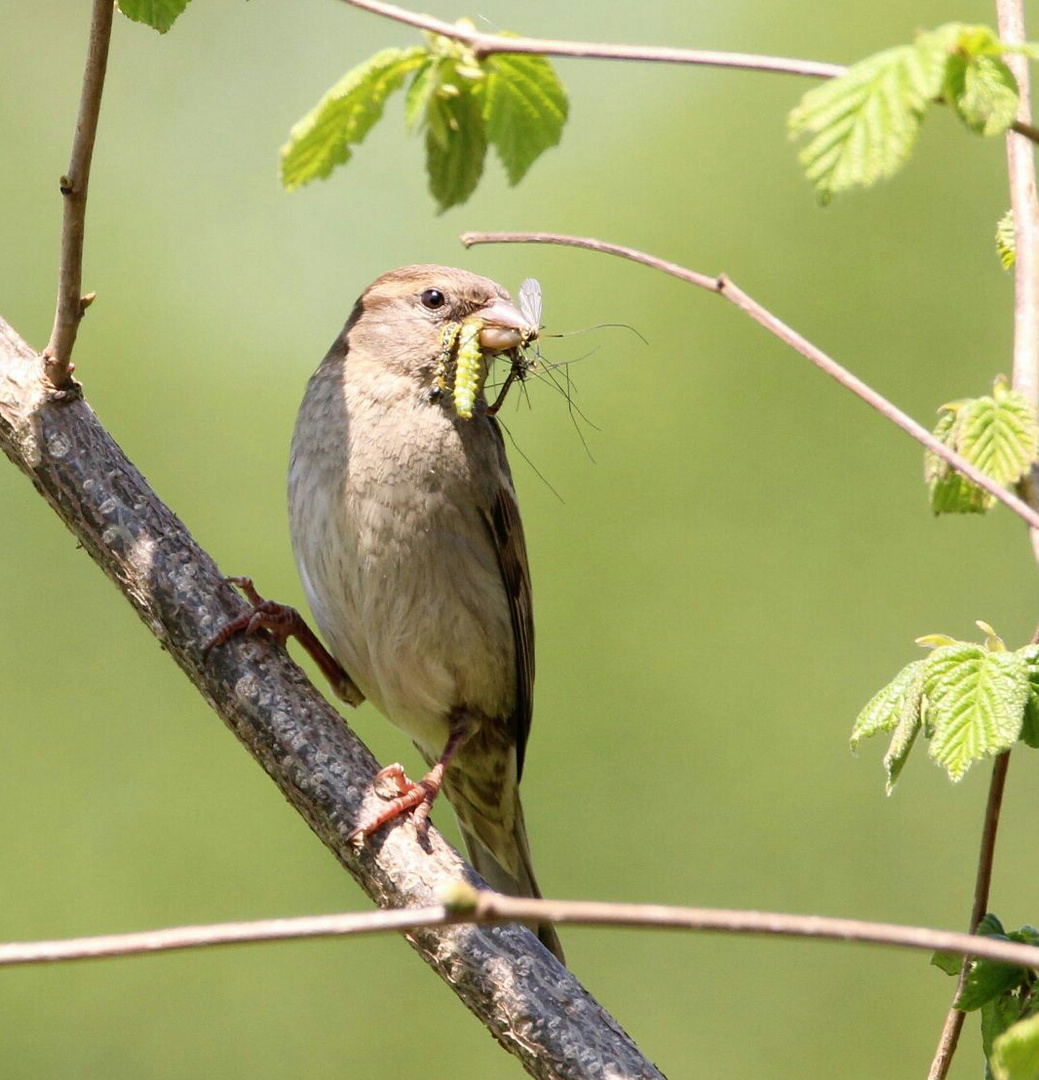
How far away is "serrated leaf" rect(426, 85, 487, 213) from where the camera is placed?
2.36 m

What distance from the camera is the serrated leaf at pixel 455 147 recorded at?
2357 mm

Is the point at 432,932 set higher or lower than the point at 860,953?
lower

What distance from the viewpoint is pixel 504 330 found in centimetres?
441

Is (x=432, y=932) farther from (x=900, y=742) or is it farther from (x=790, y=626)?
(x=790, y=626)

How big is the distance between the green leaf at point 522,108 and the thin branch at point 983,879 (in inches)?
47.7

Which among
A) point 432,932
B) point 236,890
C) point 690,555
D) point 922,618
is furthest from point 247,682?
point 922,618

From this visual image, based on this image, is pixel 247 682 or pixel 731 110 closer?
pixel 247 682

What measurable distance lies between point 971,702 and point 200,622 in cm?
188

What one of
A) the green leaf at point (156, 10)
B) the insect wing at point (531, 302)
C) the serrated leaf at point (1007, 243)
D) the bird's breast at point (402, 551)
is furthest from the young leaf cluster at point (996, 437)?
the bird's breast at point (402, 551)

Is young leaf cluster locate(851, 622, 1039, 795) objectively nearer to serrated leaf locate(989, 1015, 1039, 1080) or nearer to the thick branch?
serrated leaf locate(989, 1015, 1039, 1080)

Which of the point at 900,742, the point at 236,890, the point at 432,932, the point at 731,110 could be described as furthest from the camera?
the point at 731,110

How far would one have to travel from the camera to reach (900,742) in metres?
2.43

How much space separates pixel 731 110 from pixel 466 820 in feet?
21.8

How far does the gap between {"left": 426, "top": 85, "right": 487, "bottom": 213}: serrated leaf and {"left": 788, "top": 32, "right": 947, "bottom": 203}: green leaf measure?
0.71 meters
